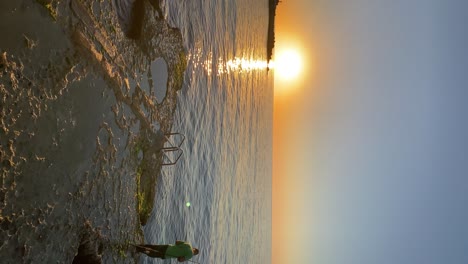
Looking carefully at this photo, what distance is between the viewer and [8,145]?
0.71 meters

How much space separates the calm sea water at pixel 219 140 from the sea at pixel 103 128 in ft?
0.04

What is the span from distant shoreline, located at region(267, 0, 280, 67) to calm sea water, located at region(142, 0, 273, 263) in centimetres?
30

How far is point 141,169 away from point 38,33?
618 mm

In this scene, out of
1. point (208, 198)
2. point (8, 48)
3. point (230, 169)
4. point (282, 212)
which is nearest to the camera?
point (8, 48)

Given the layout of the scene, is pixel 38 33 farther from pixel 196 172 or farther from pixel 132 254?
pixel 196 172

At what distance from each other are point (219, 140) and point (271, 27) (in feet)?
8.31

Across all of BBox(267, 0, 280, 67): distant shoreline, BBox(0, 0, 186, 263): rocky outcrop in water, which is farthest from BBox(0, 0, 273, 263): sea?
BBox(267, 0, 280, 67): distant shoreline

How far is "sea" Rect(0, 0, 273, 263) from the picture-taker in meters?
0.74

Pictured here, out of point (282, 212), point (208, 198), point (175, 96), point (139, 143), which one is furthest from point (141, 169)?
point (282, 212)

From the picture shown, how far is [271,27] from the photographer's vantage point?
4.69 metres

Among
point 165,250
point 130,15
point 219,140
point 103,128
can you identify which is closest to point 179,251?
point 165,250

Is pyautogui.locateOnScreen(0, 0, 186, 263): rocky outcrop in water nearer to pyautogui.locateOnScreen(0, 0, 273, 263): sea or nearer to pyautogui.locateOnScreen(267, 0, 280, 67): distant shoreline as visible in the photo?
pyautogui.locateOnScreen(0, 0, 273, 263): sea

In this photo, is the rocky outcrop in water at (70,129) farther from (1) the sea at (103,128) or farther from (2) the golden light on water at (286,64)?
(2) the golden light on water at (286,64)

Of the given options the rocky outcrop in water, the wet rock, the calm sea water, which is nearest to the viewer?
the rocky outcrop in water
